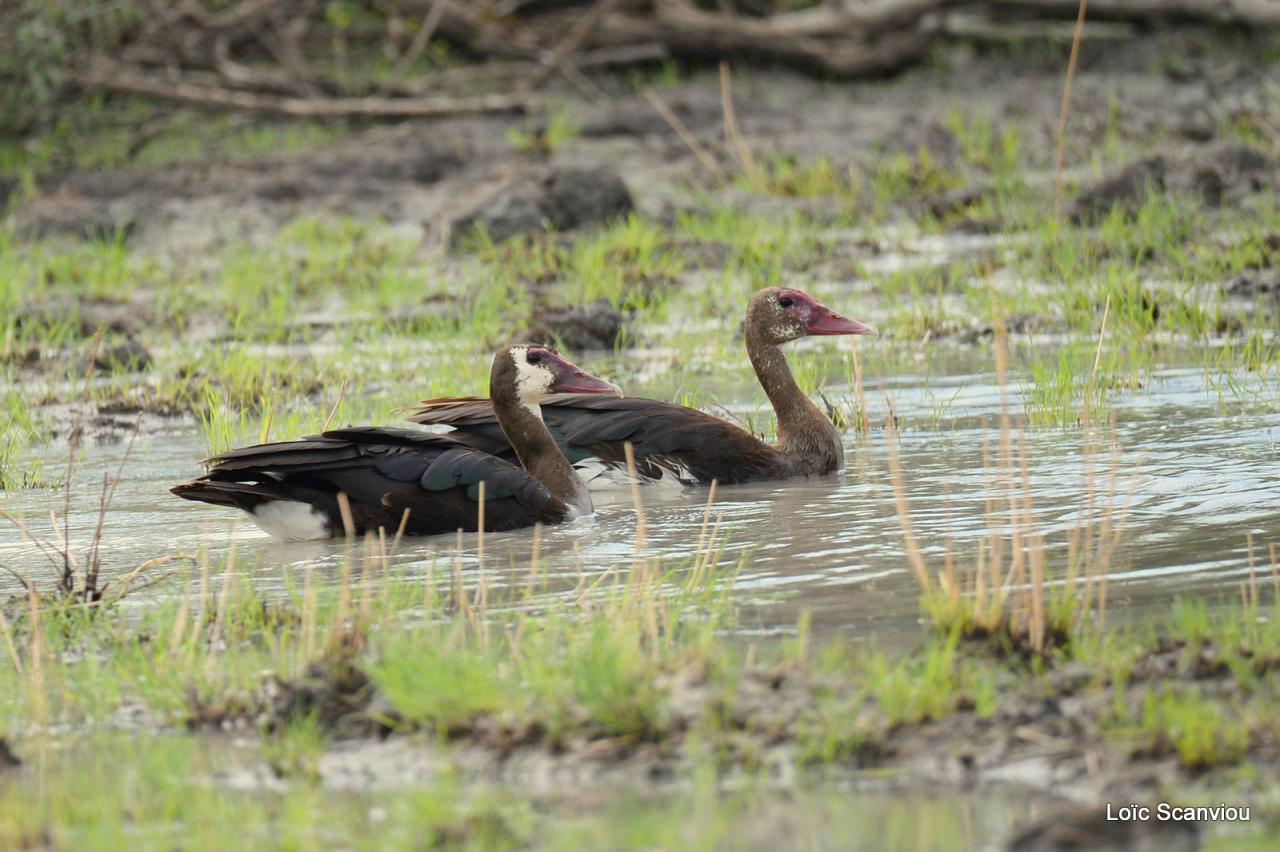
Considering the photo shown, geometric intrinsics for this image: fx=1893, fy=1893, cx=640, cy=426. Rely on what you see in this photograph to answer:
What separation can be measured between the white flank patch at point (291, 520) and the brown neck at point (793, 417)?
1.98 m

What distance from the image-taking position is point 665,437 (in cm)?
737

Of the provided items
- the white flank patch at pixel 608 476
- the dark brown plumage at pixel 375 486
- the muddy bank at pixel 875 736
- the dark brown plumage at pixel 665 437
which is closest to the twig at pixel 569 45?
the dark brown plumage at pixel 665 437

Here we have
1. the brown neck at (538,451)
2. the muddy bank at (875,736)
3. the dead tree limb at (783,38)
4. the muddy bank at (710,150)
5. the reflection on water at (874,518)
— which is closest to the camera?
the muddy bank at (875,736)

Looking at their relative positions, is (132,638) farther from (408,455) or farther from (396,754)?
(408,455)

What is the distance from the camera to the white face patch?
6.93 meters

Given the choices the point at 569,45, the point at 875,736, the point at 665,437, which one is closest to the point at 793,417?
the point at 665,437

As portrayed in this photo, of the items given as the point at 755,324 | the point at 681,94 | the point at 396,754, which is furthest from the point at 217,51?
the point at 396,754

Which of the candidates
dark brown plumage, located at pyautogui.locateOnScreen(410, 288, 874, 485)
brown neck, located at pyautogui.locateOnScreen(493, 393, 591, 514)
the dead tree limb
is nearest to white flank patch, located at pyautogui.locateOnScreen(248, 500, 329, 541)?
brown neck, located at pyautogui.locateOnScreen(493, 393, 591, 514)

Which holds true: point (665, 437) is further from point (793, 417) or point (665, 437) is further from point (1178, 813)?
point (1178, 813)

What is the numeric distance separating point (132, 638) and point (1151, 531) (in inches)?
117

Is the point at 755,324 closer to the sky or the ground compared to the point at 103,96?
closer to the ground

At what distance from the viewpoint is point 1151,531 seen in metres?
5.69

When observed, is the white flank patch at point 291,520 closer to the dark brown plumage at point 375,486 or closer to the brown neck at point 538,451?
the dark brown plumage at point 375,486

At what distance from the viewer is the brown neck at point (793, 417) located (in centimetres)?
745
